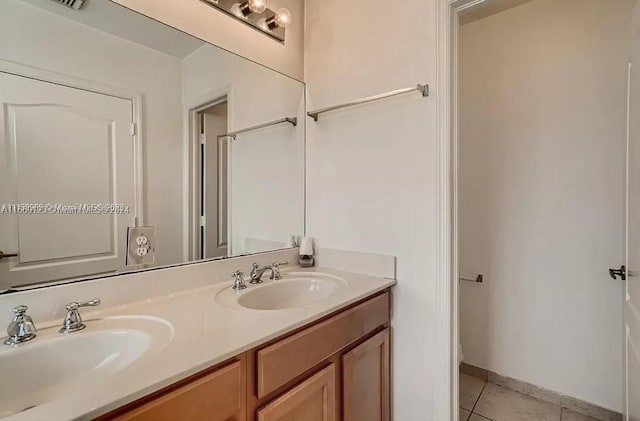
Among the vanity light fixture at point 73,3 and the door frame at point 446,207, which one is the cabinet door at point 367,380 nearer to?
the door frame at point 446,207

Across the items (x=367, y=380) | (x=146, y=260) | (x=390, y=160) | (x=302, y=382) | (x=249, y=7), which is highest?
(x=249, y=7)

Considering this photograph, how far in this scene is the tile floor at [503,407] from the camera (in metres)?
1.73

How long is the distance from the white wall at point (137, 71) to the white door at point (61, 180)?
7cm

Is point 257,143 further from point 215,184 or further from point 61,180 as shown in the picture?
point 61,180

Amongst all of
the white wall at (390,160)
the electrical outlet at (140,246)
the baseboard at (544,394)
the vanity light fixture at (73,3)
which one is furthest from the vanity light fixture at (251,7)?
A: the baseboard at (544,394)

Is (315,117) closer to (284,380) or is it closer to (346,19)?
(346,19)

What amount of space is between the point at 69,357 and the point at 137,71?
979 millimetres

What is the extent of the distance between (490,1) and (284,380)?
158 centimetres

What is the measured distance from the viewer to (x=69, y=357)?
82 cm

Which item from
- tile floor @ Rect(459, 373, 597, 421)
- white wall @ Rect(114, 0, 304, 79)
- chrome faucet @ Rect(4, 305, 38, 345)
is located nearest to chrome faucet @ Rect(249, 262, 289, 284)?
chrome faucet @ Rect(4, 305, 38, 345)

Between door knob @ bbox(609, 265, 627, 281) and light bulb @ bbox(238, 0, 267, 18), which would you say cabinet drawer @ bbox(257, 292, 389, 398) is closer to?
door knob @ bbox(609, 265, 627, 281)

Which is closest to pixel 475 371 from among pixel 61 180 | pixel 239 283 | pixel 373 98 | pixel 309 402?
pixel 309 402

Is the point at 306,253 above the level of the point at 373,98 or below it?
below

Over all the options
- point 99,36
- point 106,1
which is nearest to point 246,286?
point 99,36
